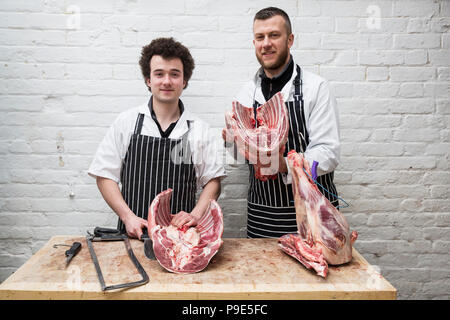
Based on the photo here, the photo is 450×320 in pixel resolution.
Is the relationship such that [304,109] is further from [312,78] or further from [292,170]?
[292,170]

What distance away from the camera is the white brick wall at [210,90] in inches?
99.0

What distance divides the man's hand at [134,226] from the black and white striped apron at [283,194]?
29.6 inches

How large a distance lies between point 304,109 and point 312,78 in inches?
8.4

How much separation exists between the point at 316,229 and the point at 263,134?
50 cm

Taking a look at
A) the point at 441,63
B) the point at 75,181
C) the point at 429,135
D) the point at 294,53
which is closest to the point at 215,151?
the point at 294,53

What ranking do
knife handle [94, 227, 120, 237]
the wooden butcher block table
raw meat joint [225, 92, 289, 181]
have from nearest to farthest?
1. the wooden butcher block table
2. raw meat joint [225, 92, 289, 181]
3. knife handle [94, 227, 120, 237]

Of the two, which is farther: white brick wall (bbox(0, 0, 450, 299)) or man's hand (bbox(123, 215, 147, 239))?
white brick wall (bbox(0, 0, 450, 299))

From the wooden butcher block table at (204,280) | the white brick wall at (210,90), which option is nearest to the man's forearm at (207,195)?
the wooden butcher block table at (204,280)

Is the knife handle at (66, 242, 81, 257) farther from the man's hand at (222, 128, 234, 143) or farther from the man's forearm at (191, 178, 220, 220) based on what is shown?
the man's hand at (222, 128, 234, 143)

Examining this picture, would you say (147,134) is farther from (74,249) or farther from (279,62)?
(279,62)

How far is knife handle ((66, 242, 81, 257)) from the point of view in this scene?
1524 millimetres

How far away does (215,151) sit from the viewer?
2.18 meters

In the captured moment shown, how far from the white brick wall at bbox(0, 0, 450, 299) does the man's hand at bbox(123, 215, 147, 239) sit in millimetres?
858

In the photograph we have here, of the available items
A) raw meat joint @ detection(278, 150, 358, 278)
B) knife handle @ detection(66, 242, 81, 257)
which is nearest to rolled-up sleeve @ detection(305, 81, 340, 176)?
raw meat joint @ detection(278, 150, 358, 278)
